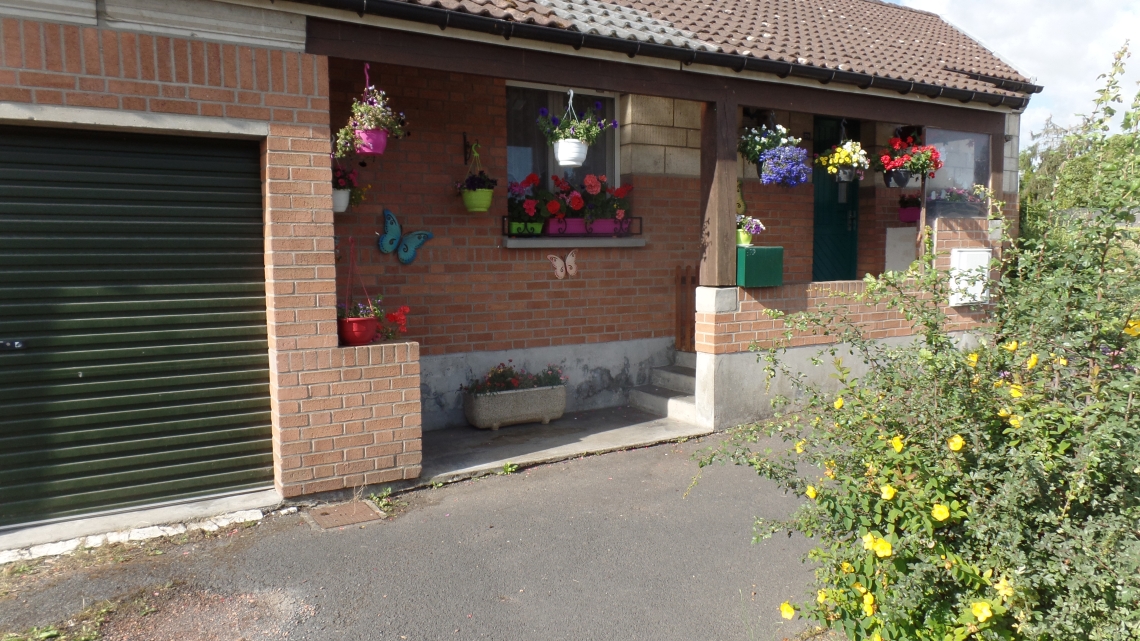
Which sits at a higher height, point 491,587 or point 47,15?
point 47,15

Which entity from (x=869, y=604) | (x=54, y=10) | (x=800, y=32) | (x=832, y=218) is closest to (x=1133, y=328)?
(x=869, y=604)

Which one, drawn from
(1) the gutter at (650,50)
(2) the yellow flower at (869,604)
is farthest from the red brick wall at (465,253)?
(2) the yellow flower at (869,604)

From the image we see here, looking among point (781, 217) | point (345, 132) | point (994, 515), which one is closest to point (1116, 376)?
point (994, 515)

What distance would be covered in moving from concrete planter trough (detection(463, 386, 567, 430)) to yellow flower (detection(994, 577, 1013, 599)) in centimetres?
497

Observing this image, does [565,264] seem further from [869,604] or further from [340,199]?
[869,604]

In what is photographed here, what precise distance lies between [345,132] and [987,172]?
7423 mm

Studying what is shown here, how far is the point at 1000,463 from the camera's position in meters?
2.75

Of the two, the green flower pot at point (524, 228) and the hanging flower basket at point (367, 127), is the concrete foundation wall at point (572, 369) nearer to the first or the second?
the green flower pot at point (524, 228)

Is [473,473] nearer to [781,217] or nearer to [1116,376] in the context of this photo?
[1116,376]

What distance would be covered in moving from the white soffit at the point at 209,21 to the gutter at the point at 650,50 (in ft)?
0.75

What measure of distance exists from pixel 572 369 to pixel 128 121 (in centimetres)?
457

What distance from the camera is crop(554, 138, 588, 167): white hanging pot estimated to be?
713 centimetres

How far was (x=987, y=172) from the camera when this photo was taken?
927cm

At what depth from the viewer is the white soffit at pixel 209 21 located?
4.59 m
